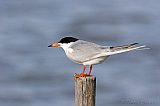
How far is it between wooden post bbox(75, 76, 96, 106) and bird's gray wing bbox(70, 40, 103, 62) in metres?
0.70

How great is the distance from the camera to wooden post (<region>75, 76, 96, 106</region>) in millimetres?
7953

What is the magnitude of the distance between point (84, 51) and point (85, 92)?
956 mm

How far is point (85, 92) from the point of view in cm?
794

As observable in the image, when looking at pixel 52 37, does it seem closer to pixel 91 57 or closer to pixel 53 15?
pixel 53 15

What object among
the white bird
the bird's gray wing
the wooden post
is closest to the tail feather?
the white bird

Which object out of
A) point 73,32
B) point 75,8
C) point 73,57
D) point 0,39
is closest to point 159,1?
point 75,8

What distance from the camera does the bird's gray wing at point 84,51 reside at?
866 centimetres

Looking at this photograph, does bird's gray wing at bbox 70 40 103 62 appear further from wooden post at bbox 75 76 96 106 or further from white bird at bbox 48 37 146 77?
wooden post at bbox 75 76 96 106

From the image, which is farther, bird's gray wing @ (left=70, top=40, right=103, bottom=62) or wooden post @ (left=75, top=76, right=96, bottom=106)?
bird's gray wing @ (left=70, top=40, right=103, bottom=62)

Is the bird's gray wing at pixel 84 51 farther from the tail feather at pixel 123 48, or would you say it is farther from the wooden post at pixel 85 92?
the wooden post at pixel 85 92

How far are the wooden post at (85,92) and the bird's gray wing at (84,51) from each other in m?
0.70

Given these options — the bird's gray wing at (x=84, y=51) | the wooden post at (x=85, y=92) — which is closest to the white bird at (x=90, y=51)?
the bird's gray wing at (x=84, y=51)

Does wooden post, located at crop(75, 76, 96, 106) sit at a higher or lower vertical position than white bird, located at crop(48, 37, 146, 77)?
lower

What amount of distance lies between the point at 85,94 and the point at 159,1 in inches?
562
